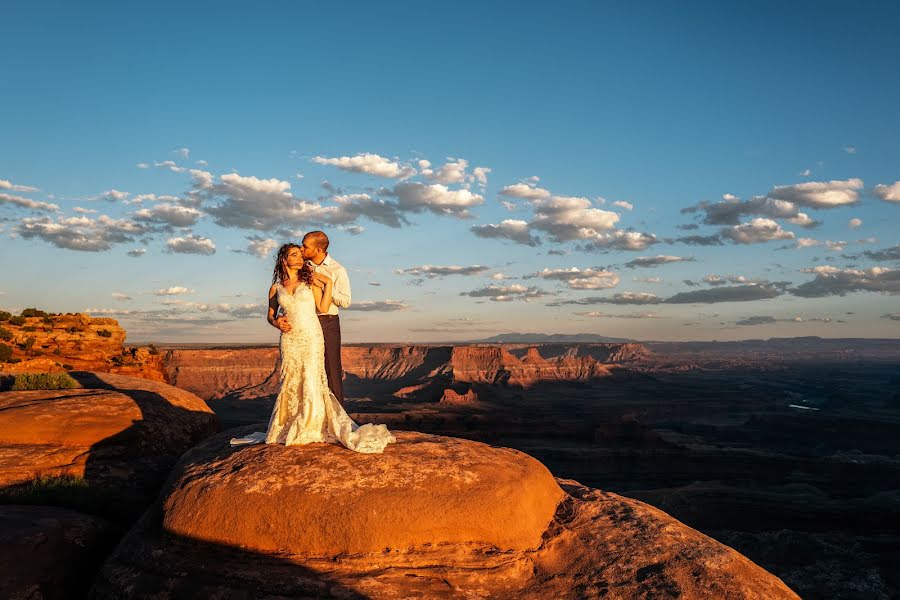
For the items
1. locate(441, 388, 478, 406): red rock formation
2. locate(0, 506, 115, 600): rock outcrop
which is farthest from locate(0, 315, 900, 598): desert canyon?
locate(441, 388, 478, 406): red rock formation

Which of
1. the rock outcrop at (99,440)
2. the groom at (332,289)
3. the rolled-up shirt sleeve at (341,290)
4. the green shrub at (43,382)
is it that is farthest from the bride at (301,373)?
the green shrub at (43,382)

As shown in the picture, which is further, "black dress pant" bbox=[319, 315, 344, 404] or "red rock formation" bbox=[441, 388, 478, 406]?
"red rock formation" bbox=[441, 388, 478, 406]

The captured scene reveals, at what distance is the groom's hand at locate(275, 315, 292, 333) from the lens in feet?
21.0

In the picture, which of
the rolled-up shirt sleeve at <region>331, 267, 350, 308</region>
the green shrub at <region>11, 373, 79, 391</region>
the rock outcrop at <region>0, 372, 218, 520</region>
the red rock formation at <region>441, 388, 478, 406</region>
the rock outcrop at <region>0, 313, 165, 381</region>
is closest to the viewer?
the rolled-up shirt sleeve at <region>331, 267, 350, 308</region>

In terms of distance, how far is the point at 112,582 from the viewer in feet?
16.1

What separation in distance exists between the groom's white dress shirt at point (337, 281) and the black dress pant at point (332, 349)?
0.54 ft

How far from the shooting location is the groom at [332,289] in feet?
21.6

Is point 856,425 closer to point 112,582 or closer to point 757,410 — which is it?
point 757,410

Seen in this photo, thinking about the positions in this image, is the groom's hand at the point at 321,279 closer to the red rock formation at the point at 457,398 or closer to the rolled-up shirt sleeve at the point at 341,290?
the rolled-up shirt sleeve at the point at 341,290

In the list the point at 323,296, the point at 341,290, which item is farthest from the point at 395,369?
the point at 323,296

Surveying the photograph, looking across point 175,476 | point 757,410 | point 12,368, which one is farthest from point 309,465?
point 757,410

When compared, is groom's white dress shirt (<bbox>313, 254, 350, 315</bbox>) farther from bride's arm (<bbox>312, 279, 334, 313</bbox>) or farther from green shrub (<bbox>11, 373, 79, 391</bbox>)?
green shrub (<bbox>11, 373, 79, 391</bbox>)

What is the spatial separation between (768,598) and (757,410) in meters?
88.8

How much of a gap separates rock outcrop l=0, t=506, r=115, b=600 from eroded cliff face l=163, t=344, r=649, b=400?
240ft
